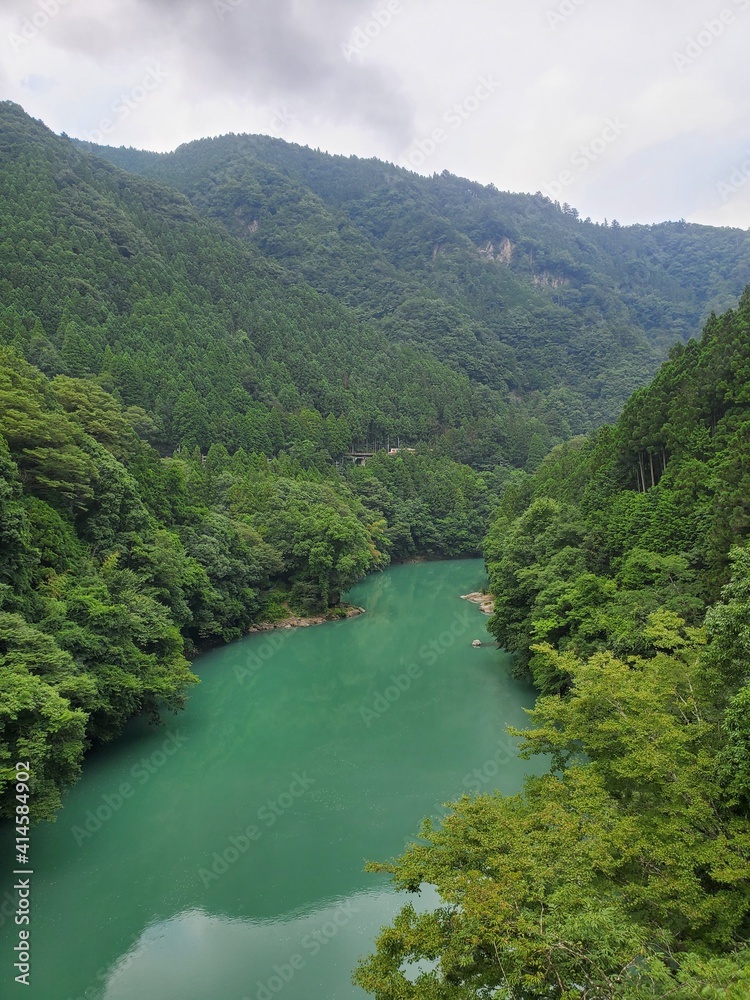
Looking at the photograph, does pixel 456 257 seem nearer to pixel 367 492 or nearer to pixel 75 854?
pixel 367 492

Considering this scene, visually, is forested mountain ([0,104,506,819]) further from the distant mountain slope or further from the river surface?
the river surface

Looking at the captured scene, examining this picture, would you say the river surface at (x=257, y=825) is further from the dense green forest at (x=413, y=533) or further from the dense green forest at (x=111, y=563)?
the dense green forest at (x=111, y=563)

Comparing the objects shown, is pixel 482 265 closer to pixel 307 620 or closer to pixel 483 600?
pixel 483 600

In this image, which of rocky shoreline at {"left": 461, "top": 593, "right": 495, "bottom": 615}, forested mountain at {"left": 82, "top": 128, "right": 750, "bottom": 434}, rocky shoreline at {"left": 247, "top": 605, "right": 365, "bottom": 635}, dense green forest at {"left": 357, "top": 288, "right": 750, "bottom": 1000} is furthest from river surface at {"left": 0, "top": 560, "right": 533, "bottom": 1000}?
forested mountain at {"left": 82, "top": 128, "right": 750, "bottom": 434}

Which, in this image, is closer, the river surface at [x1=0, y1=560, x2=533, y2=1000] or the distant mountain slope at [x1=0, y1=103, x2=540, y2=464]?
the river surface at [x1=0, y1=560, x2=533, y2=1000]

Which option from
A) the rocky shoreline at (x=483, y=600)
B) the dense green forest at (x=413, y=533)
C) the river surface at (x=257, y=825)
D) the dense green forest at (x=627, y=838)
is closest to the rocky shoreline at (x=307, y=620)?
the dense green forest at (x=413, y=533)

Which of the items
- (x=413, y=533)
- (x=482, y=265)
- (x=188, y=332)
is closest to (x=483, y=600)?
(x=413, y=533)
